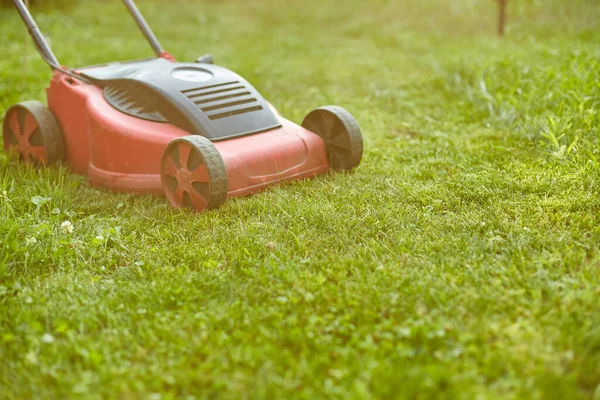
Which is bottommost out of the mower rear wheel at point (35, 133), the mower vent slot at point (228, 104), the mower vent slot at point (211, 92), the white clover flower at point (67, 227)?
the white clover flower at point (67, 227)

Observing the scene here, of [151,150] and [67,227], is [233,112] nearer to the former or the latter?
[151,150]

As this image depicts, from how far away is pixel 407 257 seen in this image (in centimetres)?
211

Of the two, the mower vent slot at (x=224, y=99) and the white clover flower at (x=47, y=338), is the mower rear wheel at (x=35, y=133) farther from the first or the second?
the white clover flower at (x=47, y=338)

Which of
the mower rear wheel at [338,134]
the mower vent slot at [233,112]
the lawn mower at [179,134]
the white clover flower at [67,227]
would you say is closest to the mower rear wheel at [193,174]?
the lawn mower at [179,134]

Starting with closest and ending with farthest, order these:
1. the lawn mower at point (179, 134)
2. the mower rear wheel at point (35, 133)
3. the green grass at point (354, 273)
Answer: the green grass at point (354, 273), the lawn mower at point (179, 134), the mower rear wheel at point (35, 133)

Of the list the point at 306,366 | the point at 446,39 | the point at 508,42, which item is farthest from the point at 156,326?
the point at 446,39

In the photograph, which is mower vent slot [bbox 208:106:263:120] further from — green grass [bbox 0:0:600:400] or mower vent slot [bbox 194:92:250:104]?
green grass [bbox 0:0:600:400]

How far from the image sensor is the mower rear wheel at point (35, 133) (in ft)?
10.5

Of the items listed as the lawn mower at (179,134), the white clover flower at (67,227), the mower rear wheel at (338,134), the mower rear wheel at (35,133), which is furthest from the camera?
the mower rear wheel at (35,133)

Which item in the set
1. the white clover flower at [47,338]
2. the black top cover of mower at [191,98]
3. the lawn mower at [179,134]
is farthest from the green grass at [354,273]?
the black top cover of mower at [191,98]

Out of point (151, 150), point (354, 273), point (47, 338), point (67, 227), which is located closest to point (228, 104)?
point (151, 150)

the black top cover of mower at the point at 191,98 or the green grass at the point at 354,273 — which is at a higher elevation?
the black top cover of mower at the point at 191,98

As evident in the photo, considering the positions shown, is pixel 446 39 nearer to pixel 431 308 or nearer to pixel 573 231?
pixel 573 231

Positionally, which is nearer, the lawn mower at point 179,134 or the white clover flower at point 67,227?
the white clover flower at point 67,227
